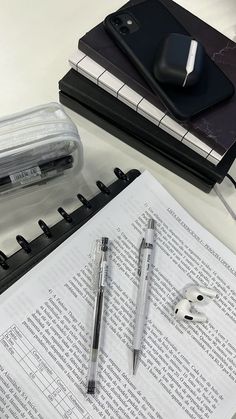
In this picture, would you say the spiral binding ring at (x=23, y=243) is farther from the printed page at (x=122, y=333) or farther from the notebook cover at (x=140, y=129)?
the notebook cover at (x=140, y=129)

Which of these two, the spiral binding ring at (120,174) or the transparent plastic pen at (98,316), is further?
the spiral binding ring at (120,174)

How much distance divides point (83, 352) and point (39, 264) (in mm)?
119

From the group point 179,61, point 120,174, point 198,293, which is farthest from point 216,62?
point 198,293

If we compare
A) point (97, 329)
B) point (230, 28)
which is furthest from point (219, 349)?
point (230, 28)

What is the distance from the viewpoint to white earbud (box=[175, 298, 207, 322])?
0.57 m

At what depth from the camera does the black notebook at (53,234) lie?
58 cm

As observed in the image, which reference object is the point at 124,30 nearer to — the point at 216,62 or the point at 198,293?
the point at 216,62

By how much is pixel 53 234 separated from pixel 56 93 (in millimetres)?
235

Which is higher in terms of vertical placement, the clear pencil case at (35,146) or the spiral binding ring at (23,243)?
the clear pencil case at (35,146)

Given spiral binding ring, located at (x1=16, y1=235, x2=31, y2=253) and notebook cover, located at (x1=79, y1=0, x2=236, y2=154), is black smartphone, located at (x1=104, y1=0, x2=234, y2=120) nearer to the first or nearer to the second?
notebook cover, located at (x1=79, y1=0, x2=236, y2=154)

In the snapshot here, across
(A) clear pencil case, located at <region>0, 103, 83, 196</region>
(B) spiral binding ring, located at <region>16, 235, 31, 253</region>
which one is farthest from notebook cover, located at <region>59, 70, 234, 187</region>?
(B) spiral binding ring, located at <region>16, 235, 31, 253</region>

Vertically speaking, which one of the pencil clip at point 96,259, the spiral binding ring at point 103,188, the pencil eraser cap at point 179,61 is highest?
the pencil eraser cap at point 179,61

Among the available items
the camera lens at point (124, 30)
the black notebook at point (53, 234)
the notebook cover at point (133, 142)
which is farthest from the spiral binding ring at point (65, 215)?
the camera lens at point (124, 30)

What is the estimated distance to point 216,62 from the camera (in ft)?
2.22
